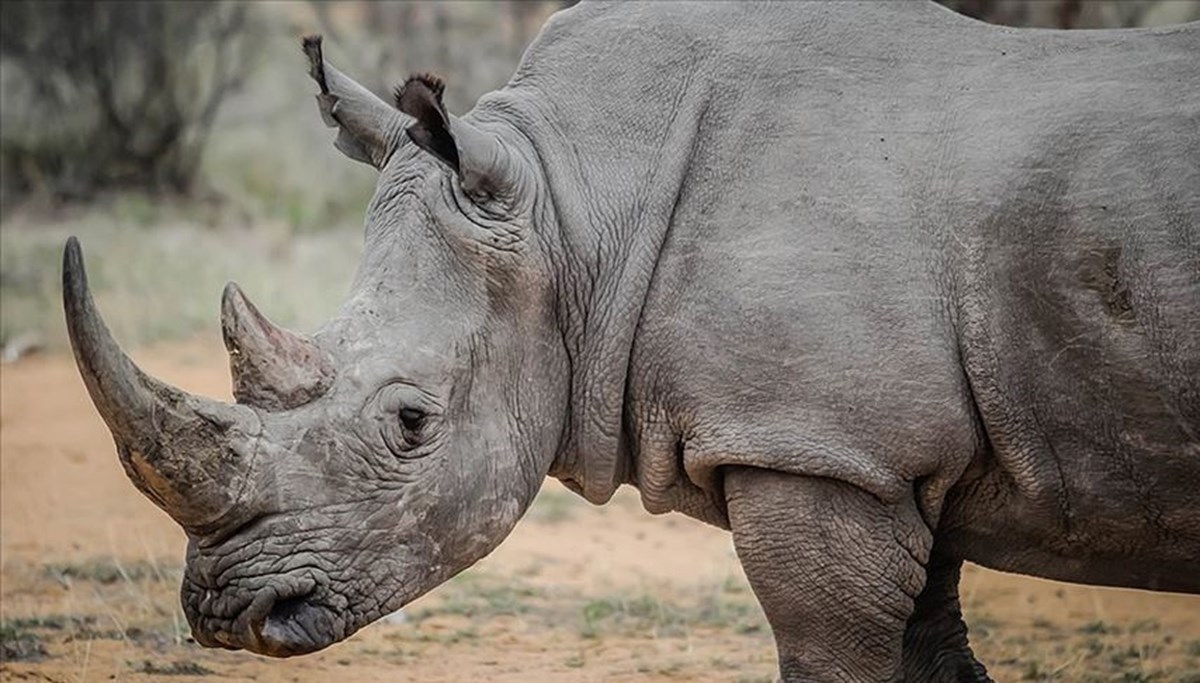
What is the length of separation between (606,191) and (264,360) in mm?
1168

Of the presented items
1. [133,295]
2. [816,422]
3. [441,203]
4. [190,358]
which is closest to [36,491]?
[190,358]

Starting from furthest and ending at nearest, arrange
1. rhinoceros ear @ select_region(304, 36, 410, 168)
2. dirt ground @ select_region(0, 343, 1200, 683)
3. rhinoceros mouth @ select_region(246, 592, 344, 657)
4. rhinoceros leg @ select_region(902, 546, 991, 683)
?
dirt ground @ select_region(0, 343, 1200, 683), rhinoceros leg @ select_region(902, 546, 991, 683), rhinoceros ear @ select_region(304, 36, 410, 168), rhinoceros mouth @ select_region(246, 592, 344, 657)

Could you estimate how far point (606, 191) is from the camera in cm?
539

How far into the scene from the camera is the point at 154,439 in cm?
466

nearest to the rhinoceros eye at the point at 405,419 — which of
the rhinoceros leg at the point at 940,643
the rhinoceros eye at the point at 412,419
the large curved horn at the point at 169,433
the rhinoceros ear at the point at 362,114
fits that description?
the rhinoceros eye at the point at 412,419

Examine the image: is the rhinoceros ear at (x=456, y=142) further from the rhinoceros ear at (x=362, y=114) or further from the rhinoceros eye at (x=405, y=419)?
the rhinoceros eye at (x=405, y=419)

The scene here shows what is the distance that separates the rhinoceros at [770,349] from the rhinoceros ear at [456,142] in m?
0.01

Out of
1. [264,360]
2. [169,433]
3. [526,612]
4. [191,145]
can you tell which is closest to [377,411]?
[264,360]

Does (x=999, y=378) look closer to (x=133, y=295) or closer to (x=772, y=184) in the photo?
(x=772, y=184)

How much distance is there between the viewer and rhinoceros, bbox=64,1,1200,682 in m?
4.85

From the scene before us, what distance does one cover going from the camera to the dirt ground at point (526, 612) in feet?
23.0

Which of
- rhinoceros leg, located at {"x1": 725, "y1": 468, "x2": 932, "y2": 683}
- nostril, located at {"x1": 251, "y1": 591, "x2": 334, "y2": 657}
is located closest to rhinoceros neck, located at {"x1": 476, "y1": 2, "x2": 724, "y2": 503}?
rhinoceros leg, located at {"x1": 725, "y1": 468, "x2": 932, "y2": 683}

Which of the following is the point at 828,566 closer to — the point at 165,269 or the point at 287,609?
the point at 287,609

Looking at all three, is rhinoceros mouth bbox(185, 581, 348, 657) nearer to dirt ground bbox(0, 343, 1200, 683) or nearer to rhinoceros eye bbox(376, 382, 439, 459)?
rhinoceros eye bbox(376, 382, 439, 459)
